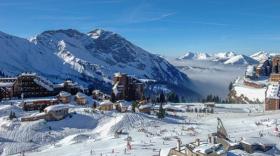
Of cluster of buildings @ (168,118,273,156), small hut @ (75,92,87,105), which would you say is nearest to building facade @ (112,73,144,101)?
small hut @ (75,92,87,105)

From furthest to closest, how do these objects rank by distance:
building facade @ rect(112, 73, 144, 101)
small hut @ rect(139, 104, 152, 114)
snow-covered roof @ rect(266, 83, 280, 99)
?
1. building facade @ rect(112, 73, 144, 101)
2. snow-covered roof @ rect(266, 83, 280, 99)
3. small hut @ rect(139, 104, 152, 114)

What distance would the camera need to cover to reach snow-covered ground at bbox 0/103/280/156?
74688mm

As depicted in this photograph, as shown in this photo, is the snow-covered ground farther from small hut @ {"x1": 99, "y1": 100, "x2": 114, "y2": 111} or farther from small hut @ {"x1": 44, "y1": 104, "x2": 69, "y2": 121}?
small hut @ {"x1": 99, "y1": 100, "x2": 114, "y2": 111}

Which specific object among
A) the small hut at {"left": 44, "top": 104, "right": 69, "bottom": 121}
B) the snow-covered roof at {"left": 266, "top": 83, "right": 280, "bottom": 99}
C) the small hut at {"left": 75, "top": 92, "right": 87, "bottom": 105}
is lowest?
the small hut at {"left": 44, "top": 104, "right": 69, "bottom": 121}

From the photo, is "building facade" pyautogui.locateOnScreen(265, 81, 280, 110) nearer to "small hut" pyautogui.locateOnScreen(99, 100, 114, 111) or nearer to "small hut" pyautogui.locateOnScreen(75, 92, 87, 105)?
"small hut" pyautogui.locateOnScreen(99, 100, 114, 111)

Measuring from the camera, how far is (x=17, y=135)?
88.2m

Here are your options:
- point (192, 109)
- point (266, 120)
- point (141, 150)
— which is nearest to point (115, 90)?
point (192, 109)

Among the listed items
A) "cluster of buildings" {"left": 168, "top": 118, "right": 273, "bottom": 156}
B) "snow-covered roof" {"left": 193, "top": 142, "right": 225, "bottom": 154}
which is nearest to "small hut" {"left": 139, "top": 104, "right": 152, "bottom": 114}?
"cluster of buildings" {"left": 168, "top": 118, "right": 273, "bottom": 156}

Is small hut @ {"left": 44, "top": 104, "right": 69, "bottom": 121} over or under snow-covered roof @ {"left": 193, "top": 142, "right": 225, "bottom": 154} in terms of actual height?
over

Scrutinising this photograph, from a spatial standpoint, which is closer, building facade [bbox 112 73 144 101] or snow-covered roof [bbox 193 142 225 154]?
snow-covered roof [bbox 193 142 225 154]

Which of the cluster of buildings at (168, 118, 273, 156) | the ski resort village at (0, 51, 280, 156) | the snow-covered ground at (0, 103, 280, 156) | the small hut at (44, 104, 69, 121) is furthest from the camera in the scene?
the small hut at (44, 104, 69, 121)

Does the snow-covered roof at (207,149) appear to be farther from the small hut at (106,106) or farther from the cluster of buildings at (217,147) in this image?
the small hut at (106,106)

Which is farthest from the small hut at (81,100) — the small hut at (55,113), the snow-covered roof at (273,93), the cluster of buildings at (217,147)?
the cluster of buildings at (217,147)

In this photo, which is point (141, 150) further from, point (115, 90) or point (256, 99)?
point (256, 99)
